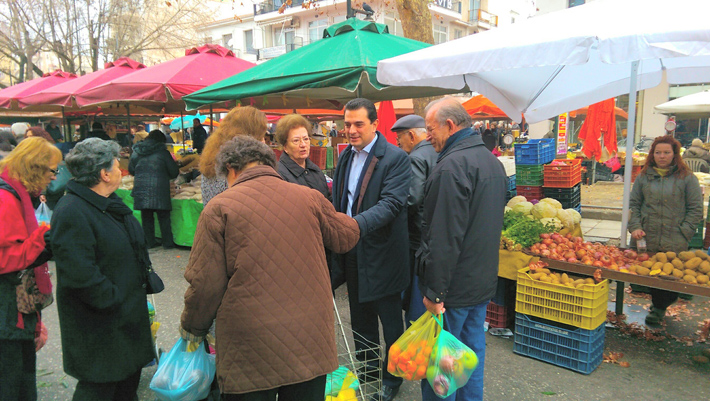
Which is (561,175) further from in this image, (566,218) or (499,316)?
(499,316)

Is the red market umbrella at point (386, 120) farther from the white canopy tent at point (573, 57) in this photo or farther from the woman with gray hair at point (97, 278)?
the woman with gray hair at point (97, 278)

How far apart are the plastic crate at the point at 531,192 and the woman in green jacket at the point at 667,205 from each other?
2184mm

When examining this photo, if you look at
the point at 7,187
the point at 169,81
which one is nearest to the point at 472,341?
the point at 7,187

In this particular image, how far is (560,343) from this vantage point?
3.65 m

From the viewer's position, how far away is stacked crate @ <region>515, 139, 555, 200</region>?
21.1ft

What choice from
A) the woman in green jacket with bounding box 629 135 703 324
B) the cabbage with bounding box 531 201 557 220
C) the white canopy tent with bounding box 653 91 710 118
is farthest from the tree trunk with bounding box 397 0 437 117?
the white canopy tent with bounding box 653 91 710 118

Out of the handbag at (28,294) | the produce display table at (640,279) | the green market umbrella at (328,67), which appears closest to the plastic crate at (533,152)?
the green market umbrella at (328,67)

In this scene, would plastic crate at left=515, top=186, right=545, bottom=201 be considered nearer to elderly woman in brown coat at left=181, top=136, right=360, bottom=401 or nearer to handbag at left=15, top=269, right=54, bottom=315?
elderly woman in brown coat at left=181, top=136, right=360, bottom=401

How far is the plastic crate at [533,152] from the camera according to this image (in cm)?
639

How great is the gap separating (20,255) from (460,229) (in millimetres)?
2452

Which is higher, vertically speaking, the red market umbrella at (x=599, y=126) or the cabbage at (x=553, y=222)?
the red market umbrella at (x=599, y=126)

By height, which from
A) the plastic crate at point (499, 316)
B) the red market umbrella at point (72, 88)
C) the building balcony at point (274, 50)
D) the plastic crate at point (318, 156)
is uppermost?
the building balcony at point (274, 50)

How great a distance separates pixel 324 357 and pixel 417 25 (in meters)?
7.08

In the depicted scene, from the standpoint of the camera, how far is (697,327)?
438 centimetres
